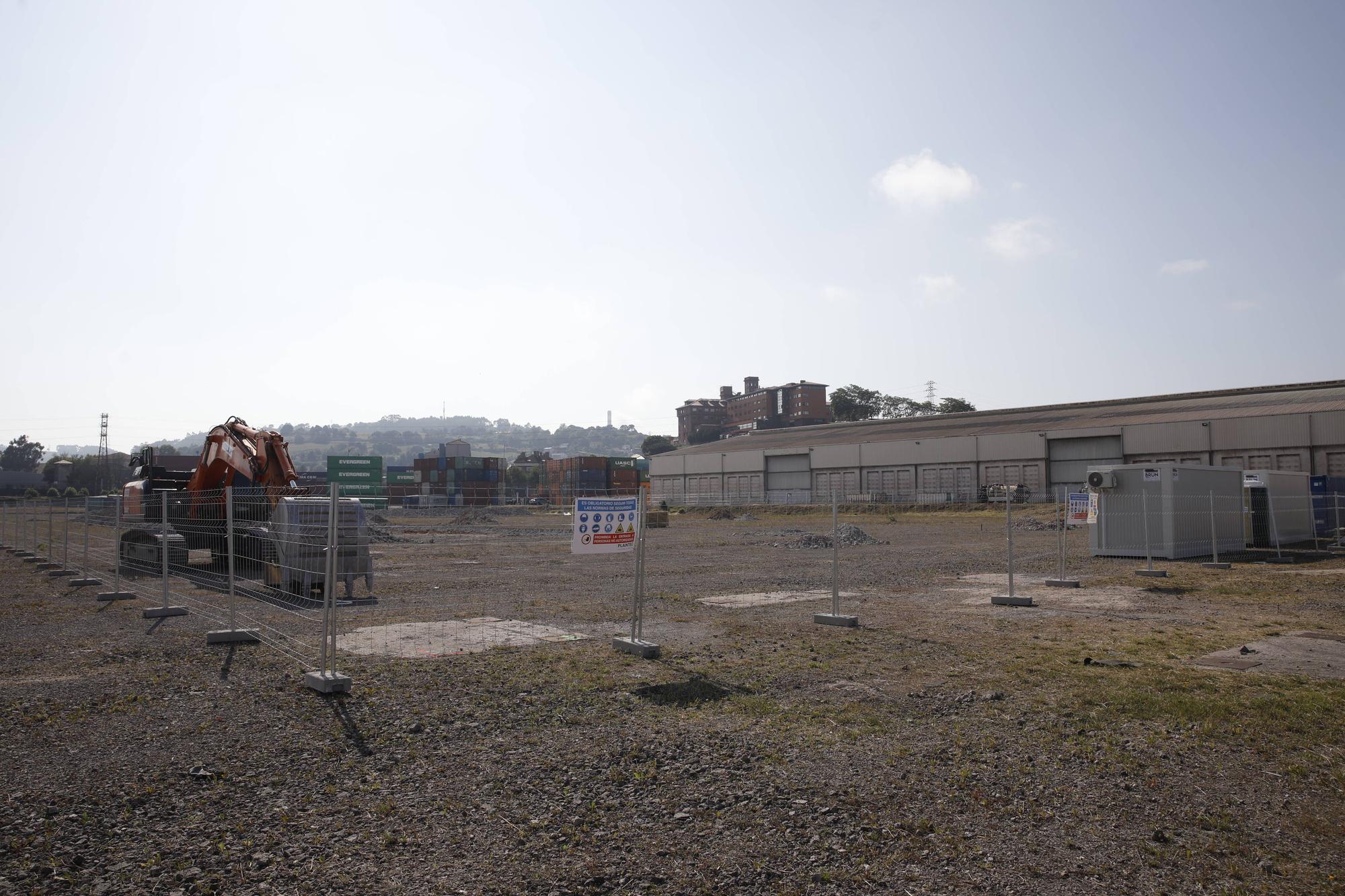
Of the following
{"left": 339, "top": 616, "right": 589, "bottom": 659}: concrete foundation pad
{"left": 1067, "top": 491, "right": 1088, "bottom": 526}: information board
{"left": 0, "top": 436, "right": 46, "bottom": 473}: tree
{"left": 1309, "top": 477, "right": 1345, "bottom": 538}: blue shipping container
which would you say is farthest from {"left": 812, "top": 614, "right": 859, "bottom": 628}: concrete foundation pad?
{"left": 0, "top": 436, "right": 46, "bottom": 473}: tree

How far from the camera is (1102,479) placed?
23875mm

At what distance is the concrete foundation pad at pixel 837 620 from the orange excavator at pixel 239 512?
25.6 ft

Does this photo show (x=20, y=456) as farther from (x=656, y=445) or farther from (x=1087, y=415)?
(x=1087, y=415)

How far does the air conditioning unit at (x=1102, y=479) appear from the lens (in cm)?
2369

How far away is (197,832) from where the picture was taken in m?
4.72

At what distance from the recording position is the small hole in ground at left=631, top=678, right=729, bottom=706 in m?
7.69

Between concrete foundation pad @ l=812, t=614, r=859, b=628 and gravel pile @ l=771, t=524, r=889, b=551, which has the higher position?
concrete foundation pad @ l=812, t=614, r=859, b=628

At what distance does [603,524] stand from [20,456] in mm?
200507

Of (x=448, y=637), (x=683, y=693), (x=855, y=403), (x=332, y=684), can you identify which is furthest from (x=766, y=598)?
(x=855, y=403)

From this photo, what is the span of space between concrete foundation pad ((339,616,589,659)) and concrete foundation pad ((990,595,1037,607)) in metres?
7.95

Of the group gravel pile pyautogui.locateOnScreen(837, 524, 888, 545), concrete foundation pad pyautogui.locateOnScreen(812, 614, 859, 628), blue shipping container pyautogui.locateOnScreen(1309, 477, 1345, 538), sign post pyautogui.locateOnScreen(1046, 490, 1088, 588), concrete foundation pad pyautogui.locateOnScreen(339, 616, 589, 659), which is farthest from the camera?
gravel pile pyautogui.locateOnScreen(837, 524, 888, 545)

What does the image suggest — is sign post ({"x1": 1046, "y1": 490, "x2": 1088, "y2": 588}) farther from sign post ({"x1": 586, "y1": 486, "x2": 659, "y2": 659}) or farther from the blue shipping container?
the blue shipping container

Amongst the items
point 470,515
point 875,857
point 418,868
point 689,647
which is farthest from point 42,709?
point 470,515

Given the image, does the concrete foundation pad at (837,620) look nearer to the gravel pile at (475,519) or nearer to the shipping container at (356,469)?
the gravel pile at (475,519)
